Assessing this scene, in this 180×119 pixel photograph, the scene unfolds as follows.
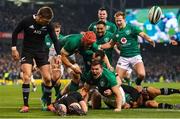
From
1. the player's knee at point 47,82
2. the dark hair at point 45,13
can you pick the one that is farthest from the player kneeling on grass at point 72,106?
the dark hair at point 45,13

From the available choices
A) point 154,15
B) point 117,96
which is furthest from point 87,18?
point 117,96

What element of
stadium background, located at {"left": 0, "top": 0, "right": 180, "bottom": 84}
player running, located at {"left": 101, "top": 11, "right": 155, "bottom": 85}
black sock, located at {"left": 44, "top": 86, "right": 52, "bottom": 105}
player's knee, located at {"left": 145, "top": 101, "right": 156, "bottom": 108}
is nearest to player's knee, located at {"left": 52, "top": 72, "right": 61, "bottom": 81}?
black sock, located at {"left": 44, "top": 86, "right": 52, "bottom": 105}

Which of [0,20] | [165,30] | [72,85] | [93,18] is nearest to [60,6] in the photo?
[93,18]

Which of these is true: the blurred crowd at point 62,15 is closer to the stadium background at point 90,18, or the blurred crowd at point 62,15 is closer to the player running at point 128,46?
the stadium background at point 90,18

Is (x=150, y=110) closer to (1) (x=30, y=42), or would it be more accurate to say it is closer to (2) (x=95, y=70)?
(2) (x=95, y=70)

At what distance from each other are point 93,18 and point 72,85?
48933 millimetres

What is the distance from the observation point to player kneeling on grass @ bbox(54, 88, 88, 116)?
1154 centimetres

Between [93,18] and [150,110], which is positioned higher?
[93,18]

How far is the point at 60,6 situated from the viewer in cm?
6394

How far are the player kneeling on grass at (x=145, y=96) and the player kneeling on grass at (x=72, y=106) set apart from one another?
6.46 ft

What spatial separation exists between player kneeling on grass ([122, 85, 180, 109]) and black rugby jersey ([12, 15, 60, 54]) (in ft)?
6.93

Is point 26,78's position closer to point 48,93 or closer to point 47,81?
point 47,81

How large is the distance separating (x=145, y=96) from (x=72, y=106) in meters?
2.67

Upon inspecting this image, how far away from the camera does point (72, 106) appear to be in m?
11.6
